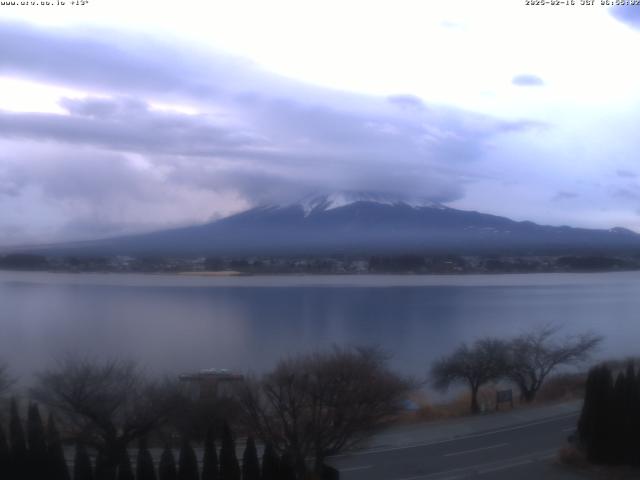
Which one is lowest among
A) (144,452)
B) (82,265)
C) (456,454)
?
(456,454)

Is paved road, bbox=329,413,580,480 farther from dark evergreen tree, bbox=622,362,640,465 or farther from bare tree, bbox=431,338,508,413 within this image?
bare tree, bbox=431,338,508,413

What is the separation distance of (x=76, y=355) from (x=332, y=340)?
19.2 feet

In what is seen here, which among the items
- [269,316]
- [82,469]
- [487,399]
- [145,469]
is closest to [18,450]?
[82,469]

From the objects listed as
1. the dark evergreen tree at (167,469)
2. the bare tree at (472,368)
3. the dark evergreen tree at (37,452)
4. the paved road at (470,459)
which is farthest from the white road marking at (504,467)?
the bare tree at (472,368)

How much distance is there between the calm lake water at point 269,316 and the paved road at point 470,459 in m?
5.04

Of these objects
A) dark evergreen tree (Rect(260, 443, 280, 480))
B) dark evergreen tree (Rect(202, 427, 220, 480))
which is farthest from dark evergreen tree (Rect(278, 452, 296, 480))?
dark evergreen tree (Rect(202, 427, 220, 480))

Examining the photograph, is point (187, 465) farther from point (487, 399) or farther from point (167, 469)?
point (487, 399)

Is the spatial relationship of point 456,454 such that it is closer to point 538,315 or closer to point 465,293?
point 538,315

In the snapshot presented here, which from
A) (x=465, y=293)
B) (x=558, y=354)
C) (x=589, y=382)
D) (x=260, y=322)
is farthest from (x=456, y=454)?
(x=465, y=293)

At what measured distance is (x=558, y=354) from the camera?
15.4m

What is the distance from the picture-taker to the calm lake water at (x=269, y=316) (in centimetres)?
1612

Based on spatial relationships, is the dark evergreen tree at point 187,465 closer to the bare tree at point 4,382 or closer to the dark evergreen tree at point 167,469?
the dark evergreen tree at point 167,469

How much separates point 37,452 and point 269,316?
51.9 ft

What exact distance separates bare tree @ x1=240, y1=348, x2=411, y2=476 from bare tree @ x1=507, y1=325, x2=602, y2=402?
6.66 metres
